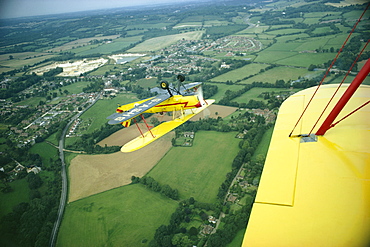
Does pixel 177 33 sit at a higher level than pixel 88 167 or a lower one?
higher

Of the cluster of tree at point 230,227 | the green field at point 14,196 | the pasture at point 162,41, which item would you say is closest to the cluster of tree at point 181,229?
the cluster of tree at point 230,227

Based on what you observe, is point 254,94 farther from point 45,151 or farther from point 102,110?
point 45,151

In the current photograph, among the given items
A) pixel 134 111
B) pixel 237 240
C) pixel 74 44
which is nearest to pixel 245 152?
pixel 237 240

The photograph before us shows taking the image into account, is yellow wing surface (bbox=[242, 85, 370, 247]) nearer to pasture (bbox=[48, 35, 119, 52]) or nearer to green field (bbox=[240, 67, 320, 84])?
green field (bbox=[240, 67, 320, 84])

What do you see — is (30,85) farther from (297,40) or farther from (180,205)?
(297,40)

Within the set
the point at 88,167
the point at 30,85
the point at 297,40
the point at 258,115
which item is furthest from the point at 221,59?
the point at 30,85
